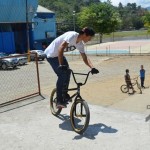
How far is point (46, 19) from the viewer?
5272 centimetres

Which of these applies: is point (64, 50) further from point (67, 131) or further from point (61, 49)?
point (67, 131)

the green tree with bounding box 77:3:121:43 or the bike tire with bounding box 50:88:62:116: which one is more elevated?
the green tree with bounding box 77:3:121:43

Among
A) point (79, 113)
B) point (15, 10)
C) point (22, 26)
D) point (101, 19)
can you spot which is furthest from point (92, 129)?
point (101, 19)

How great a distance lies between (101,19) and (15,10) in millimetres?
22856

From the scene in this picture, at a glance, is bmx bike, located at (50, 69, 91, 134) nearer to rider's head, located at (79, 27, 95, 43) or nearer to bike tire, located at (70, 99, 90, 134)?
bike tire, located at (70, 99, 90, 134)

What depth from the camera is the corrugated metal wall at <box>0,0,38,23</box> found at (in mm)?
42750

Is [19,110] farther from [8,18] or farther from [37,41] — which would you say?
[37,41]

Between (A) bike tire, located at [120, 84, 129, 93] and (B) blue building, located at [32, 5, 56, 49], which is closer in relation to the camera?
(A) bike tire, located at [120, 84, 129, 93]

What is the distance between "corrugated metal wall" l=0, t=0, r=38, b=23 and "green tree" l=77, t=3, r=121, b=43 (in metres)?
20.2

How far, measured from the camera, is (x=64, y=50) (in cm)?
600

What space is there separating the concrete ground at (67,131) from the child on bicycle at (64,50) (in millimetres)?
649

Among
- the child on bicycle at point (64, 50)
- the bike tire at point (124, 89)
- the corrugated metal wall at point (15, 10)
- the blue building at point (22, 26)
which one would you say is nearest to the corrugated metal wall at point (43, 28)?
the blue building at point (22, 26)

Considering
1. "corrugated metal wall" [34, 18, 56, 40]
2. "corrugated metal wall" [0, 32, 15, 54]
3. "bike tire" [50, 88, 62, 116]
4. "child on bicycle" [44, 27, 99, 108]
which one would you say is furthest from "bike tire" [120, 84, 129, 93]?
"corrugated metal wall" [34, 18, 56, 40]

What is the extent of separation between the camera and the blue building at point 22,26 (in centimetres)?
4344
